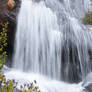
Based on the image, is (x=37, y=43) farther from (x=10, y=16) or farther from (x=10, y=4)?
(x=10, y=4)

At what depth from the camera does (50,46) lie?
9.10m

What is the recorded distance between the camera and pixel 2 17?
8.95 meters

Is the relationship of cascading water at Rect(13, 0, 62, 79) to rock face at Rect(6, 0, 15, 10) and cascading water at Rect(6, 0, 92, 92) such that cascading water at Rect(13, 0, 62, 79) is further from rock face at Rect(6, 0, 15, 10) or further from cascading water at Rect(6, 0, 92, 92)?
rock face at Rect(6, 0, 15, 10)

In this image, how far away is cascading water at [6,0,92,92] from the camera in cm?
866

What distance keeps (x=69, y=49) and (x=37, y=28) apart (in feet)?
7.21

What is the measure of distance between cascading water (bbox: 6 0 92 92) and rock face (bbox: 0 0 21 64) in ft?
0.91

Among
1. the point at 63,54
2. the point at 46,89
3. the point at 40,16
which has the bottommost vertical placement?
the point at 46,89

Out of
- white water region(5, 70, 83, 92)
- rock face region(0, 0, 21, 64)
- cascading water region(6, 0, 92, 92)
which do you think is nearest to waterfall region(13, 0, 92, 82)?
cascading water region(6, 0, 92, 92)

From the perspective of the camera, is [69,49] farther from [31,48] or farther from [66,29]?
[31,48]

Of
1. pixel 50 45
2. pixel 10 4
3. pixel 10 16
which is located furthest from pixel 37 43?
pixel 10 4

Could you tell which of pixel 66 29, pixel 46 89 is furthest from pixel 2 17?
pixel 46 89

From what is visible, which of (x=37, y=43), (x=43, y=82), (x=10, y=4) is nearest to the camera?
(x=43, y=82)

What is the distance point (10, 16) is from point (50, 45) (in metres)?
2.74

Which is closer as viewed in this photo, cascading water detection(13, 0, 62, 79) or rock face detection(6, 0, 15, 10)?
cascading water detection(13, 0, 62, 79)
